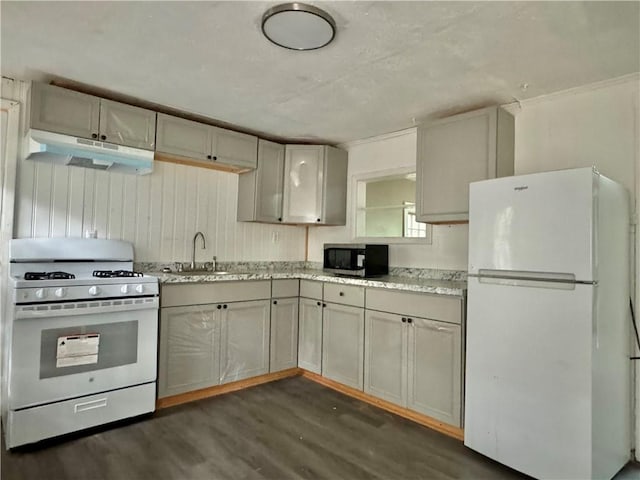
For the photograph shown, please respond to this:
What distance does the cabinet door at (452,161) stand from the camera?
2732mm

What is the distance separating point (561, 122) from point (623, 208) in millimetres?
741

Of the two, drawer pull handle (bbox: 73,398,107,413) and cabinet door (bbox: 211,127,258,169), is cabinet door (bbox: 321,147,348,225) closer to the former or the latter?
cabinet door (bbox: 211,127,258,169)

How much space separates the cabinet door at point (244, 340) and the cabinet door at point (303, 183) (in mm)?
974

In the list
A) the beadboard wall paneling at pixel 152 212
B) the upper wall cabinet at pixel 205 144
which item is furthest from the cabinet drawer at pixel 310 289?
the upper wall cabinet at pixel 205 144

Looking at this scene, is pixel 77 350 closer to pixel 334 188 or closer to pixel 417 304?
pixel 417 304

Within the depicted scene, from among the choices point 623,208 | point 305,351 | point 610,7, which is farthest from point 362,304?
point 610,7

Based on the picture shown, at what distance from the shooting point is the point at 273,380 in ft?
11.4

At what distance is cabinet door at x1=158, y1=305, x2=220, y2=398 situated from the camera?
2.85 metres

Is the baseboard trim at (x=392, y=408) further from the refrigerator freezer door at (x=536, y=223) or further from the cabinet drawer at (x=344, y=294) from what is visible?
the refrigerator freezer door at (x=536, y=223)

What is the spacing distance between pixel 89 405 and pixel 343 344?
183cm

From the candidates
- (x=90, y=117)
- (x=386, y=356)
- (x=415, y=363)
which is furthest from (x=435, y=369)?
(x=90, y=117)

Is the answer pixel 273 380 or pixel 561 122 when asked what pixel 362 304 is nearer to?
pixel 273 380

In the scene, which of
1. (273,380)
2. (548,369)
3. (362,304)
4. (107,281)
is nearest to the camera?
(548,369)

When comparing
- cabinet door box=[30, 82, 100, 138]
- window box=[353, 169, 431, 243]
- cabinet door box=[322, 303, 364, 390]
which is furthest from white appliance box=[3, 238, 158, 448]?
window box=[353, 169, 431, 243]
